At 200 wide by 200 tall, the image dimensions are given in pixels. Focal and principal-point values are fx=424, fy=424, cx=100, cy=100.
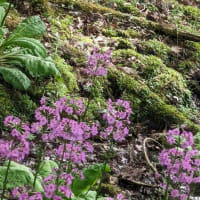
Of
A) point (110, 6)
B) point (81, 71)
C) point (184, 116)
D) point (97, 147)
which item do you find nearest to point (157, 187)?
point (97, 147)

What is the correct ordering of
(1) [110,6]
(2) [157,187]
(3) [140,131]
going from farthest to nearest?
(1) [110,6]
(3) [140,131]
(2) [157,187]

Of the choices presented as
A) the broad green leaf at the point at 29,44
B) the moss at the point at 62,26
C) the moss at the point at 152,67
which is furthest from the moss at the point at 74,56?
the moss at the point at 152,67

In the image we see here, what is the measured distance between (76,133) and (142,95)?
3.23 meters

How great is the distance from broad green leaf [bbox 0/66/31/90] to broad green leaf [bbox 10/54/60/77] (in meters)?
0.11

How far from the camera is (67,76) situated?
5.08 m

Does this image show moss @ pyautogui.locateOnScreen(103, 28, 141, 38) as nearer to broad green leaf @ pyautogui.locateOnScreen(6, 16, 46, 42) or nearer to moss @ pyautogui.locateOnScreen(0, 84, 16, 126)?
broad green leaf @ pyautogui.locateOnScreen(6, 16, 46, 42)

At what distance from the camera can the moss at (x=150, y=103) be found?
205 inches

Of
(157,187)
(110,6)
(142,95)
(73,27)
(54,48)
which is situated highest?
(110,6)

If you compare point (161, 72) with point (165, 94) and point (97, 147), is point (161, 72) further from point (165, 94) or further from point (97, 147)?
point (97, 147)

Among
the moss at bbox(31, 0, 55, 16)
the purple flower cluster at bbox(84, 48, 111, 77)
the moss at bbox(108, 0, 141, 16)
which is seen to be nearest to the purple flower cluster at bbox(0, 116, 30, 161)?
the purple flower cluster at bbox(84, 48, 111, 77)

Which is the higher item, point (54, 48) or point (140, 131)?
point (54, 48)

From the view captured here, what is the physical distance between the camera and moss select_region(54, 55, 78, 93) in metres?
5.04

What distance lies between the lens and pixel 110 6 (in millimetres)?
7965

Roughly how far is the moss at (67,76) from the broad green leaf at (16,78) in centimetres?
69
